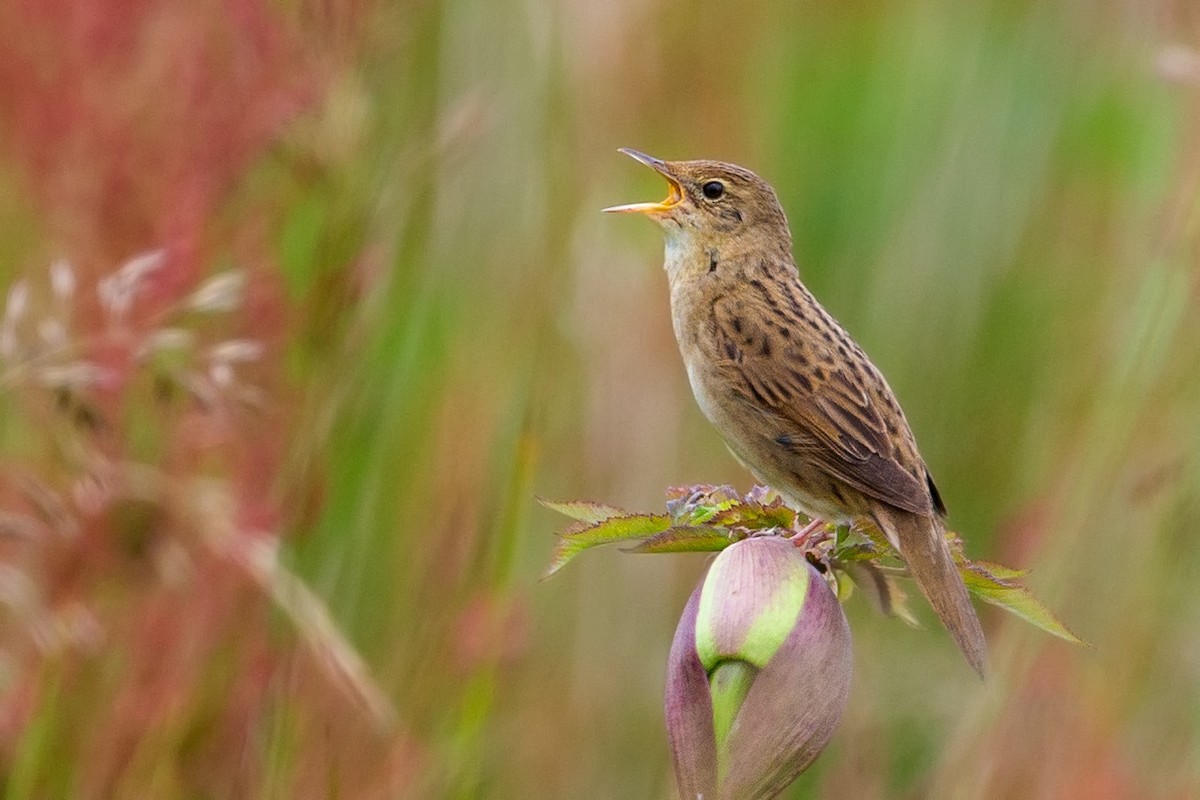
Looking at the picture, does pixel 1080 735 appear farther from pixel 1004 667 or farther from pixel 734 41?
pixel 734 41

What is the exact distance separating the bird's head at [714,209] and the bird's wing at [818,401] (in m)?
0.34

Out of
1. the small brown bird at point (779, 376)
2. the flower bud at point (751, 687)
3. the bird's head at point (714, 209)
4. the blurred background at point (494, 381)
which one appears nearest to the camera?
the flower bud at point (751, 687)

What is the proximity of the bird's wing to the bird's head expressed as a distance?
34 cm

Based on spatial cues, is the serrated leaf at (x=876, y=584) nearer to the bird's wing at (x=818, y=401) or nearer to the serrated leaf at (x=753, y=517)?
the serrated leaf at (x=753, y=517)

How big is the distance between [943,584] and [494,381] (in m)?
2.11

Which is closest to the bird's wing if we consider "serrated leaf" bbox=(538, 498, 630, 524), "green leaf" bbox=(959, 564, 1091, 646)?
"green leaf" bbox=(959, 564, 1091, 646)

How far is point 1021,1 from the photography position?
5027 millimetres

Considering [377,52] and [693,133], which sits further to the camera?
[693,133]

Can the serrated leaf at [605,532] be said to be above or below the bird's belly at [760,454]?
above

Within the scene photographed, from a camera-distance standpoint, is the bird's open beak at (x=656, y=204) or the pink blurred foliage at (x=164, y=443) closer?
the pink blurred foliage at (x=164, y=443)

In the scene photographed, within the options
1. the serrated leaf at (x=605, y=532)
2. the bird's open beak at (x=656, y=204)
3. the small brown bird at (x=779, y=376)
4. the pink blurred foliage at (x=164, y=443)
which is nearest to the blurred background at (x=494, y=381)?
the pink blurred foliage at (x=164, y=443)

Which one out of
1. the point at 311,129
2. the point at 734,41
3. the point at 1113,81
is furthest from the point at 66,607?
the point at 1113,81

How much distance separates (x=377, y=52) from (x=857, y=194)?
2245 mm

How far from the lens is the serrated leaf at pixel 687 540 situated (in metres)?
1.75
